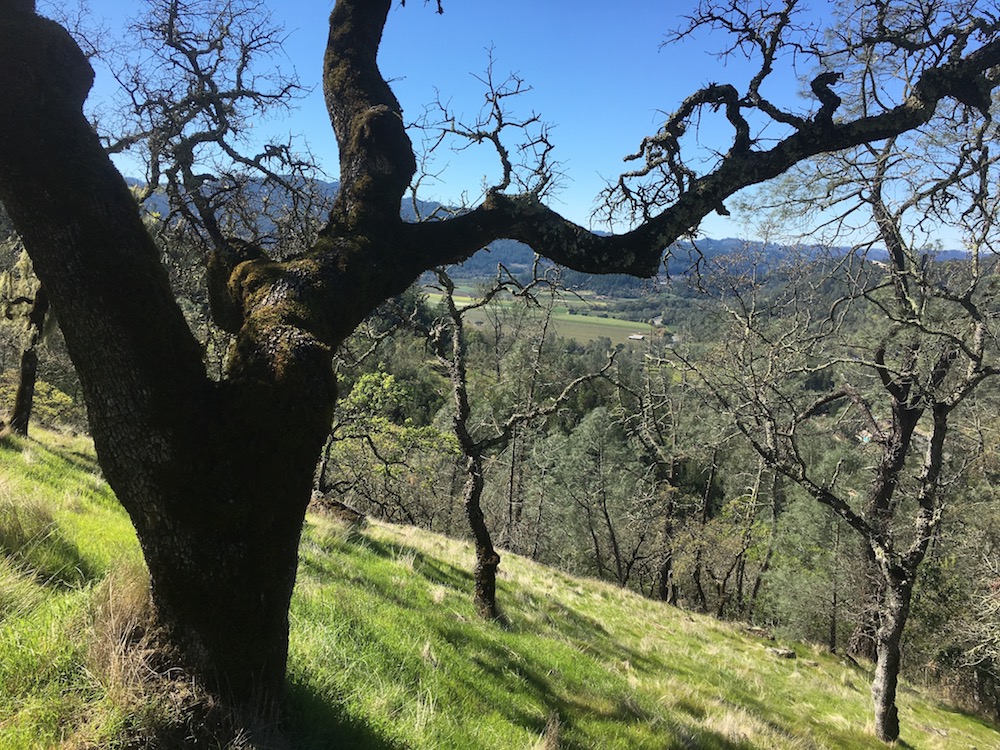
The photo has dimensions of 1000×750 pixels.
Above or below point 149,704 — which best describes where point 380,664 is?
below

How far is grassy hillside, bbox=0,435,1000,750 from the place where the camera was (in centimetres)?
236

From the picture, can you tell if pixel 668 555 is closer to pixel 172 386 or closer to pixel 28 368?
pixel 28 368

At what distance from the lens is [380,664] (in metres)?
3.88

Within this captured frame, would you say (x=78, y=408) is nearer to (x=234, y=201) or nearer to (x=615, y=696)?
(x=234, y=201)

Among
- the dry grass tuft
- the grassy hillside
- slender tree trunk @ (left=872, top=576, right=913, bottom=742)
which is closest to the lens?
the dry grass tuft

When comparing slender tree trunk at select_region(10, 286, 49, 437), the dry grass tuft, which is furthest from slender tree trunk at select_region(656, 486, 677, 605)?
the dry grass tuft

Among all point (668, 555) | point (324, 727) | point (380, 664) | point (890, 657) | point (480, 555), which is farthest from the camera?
point (668, 555)

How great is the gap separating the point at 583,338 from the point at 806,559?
8467 centimetres

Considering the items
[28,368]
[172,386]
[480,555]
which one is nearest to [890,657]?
[480,555]

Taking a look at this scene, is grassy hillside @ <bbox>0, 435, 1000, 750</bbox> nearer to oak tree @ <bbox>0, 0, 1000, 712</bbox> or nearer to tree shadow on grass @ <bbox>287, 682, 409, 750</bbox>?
tree shadow on grass @ <bbox>287, 682, 409, 750</bbox>

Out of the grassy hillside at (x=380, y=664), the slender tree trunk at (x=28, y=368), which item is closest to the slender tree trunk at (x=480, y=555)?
the grassy hillside at (x=380, y=664)

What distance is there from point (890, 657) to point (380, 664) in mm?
8541

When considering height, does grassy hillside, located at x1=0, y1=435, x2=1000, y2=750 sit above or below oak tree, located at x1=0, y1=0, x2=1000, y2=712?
below

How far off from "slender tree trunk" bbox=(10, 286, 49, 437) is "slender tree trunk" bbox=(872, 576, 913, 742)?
15693 mm
